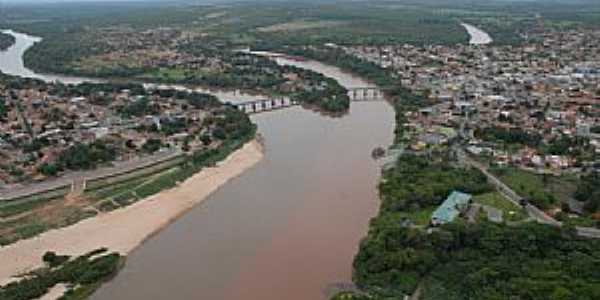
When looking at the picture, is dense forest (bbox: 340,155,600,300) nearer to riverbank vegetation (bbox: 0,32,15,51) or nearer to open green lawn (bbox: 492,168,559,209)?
open green lawn (bbox: 492,168,559,209)

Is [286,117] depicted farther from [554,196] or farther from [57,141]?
[554,196]

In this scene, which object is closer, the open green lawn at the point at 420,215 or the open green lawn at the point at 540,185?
the open green lawn at the point at 420,215

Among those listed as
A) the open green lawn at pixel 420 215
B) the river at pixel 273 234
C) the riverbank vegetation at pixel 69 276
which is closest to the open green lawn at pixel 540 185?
the open green lawn at pixel 420 215

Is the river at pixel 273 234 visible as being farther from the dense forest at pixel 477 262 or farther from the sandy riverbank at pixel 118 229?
the dense forest at pixel 477 262

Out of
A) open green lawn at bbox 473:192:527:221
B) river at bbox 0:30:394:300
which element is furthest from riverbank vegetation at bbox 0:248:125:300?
open green lawn at bbox 473:192:527:221

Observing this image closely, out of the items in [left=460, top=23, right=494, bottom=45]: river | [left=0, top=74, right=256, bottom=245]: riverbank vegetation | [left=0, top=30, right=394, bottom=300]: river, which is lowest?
[left=0, top=30, right=394, bottom=300]: river
